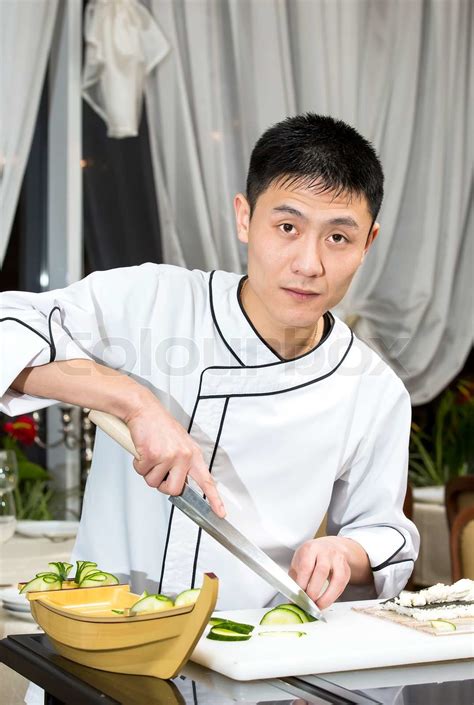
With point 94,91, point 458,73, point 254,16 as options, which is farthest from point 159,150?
point 458,73

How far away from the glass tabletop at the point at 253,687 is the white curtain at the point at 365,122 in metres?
3.42

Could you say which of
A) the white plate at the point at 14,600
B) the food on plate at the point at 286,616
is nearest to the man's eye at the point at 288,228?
the food on plate at the point at 286,616

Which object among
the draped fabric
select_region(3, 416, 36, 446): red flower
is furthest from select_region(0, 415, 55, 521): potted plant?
the draped fabric

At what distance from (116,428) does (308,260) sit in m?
0.38

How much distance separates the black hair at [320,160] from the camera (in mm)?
1481

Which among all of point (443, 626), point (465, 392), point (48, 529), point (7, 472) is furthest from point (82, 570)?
point (465, 392)

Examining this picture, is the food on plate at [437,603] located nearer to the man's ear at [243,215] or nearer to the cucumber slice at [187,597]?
the cucumber slice at [187,597]

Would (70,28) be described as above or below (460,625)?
above

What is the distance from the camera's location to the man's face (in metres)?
1.47

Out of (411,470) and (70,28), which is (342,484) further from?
(411,470)

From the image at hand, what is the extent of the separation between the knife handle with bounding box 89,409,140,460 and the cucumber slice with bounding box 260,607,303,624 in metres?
0.25

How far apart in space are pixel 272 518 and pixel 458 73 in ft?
13.1

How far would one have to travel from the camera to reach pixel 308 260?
146cm

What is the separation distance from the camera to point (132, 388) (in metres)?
1.34
